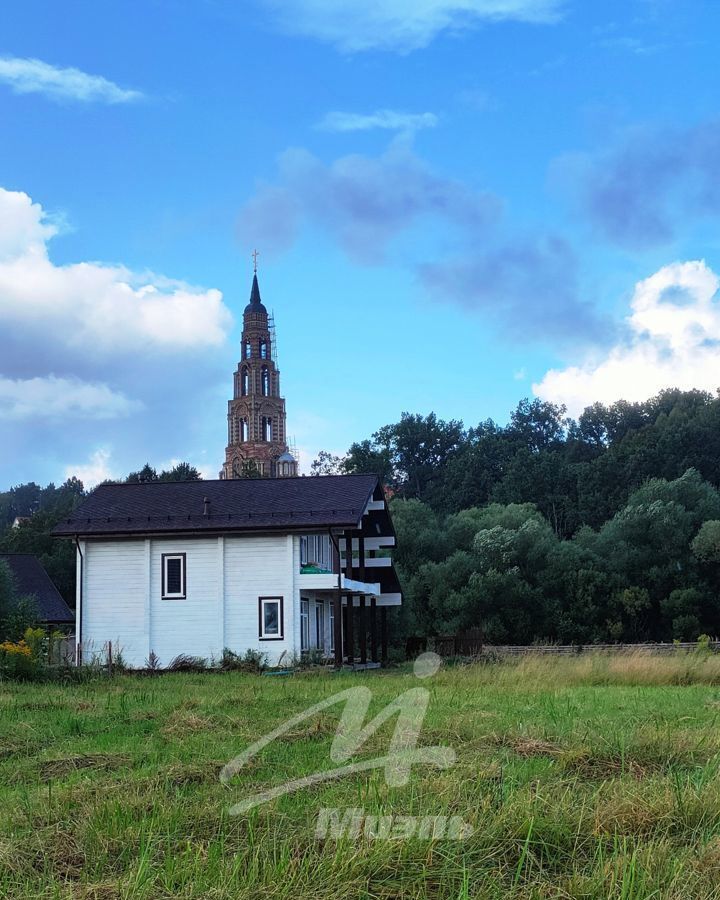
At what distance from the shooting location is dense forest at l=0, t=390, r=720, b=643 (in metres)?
47.8

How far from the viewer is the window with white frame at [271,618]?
29.1 m

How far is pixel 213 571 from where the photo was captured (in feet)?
98.3

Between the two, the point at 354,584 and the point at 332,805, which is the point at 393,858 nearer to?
the point at 332,805

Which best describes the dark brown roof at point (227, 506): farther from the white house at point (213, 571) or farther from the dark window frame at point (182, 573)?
the dark window frame at point (182, 573)

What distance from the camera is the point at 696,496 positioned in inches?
2194

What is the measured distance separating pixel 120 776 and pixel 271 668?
20400mm

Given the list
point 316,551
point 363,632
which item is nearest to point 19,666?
point 316,551

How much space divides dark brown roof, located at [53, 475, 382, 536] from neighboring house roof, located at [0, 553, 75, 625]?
13885 millimetres

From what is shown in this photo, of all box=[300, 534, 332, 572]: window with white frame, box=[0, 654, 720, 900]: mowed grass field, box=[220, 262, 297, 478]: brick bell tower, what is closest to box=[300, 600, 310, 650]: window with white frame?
box=[300, 534, 332, 572]: window with white frame

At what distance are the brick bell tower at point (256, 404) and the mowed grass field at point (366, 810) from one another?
93.0 meters

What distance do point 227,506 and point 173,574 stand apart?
8.42ft

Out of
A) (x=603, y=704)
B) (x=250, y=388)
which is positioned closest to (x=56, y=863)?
(x=603, y=704)

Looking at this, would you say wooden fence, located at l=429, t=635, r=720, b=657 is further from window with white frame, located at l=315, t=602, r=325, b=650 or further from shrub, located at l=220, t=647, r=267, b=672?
shrub, located at l=220, t=647, r=267, b=672

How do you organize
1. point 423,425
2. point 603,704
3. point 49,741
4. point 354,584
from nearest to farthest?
point 49,741
point 603,704
point 354,584
point 423,425
